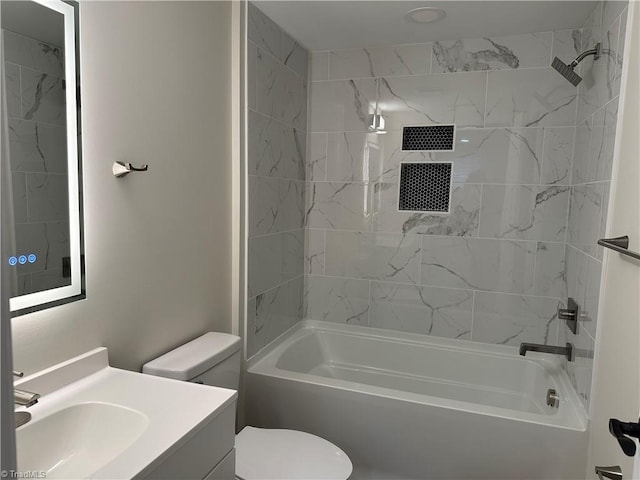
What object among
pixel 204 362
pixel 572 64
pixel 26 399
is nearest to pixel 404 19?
pixel 572 64

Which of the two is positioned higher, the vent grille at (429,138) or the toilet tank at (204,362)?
the vent grille at (429,138)

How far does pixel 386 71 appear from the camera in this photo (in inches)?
106

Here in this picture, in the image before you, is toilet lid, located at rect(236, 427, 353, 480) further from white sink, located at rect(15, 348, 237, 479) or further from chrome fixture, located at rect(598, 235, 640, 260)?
chrome fixture, located at rect(598, 235, 640, 260)

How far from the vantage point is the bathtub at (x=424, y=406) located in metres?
1.86

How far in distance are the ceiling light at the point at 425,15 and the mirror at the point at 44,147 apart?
1.55 metres

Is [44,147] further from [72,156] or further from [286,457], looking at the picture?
[286,457]

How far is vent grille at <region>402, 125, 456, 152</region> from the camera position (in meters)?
2.59

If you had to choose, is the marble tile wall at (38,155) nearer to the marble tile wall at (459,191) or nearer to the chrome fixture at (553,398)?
the marble tile wall at (459,191)

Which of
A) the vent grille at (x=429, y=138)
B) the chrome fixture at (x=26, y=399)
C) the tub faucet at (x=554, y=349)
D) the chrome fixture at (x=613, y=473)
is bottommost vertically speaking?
the tub faucet at (x=554, y=349)

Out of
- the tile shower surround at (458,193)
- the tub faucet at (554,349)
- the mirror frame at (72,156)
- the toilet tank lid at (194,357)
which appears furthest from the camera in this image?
the tile shower surround at (458,193)

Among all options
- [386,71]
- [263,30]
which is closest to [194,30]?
[263,30]

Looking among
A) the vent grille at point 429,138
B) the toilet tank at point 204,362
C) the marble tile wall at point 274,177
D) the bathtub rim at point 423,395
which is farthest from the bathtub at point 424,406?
the vent grille at point 429,138

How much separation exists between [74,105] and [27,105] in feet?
0.48

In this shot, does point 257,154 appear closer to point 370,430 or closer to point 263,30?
point 263,30
